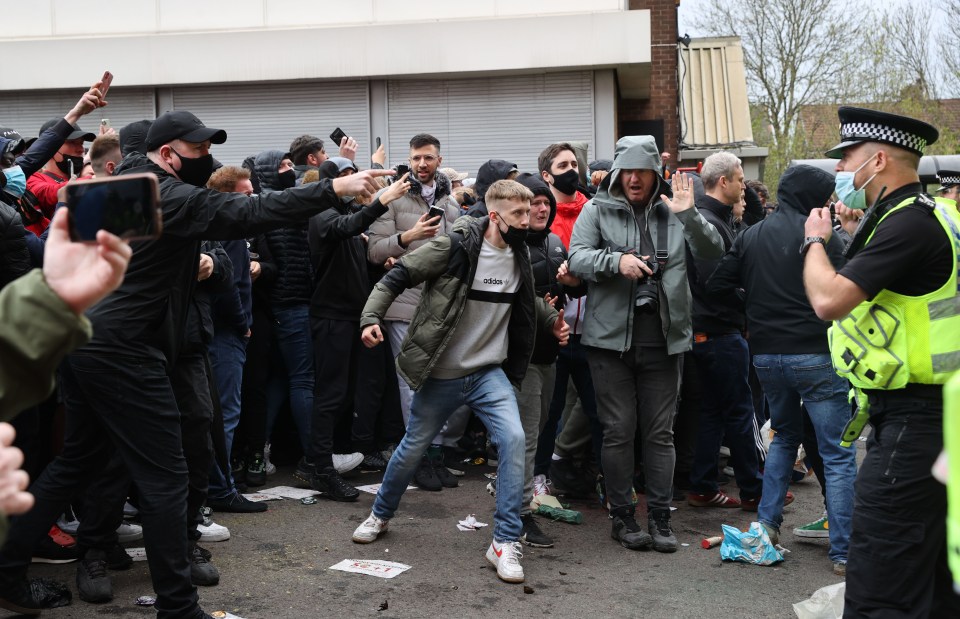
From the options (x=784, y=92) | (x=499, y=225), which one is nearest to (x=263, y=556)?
(x=499, y=225)

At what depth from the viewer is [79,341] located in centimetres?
214

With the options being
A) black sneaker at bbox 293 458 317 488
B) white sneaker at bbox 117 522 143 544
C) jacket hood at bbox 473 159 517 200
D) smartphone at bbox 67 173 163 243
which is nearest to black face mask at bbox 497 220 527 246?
jacket hood at bbox 473 159 517 200

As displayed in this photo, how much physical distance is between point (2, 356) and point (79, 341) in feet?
0.50

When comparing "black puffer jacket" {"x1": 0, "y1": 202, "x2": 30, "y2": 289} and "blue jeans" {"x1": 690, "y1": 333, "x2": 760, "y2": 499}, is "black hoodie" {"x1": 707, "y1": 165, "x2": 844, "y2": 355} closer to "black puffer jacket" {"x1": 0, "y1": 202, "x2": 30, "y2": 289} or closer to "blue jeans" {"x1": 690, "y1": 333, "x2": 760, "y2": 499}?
"blue jeans" {"x1": 690, "y1": 333, "x2": 760, "y2": 499}

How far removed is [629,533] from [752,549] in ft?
2.40

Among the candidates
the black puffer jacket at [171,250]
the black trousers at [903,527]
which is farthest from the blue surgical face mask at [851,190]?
the black puffer jacket at [171,250]

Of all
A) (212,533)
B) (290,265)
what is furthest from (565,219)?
(212,533)

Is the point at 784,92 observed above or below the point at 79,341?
above

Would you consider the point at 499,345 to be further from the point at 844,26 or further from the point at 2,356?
the point at 844,26

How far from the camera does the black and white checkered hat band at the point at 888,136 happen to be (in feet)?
12.9

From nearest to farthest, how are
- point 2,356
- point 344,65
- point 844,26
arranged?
point 2,356, point 344,65, point 844,26

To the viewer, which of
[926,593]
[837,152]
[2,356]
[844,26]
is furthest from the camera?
[844,26]

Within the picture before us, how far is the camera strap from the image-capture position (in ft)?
20.3

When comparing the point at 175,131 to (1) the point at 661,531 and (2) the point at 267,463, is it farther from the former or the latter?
(2) the point at 267,463
